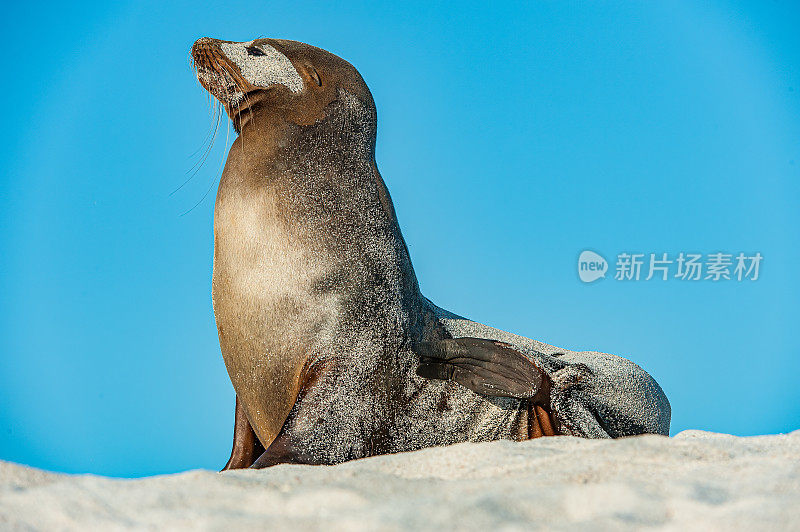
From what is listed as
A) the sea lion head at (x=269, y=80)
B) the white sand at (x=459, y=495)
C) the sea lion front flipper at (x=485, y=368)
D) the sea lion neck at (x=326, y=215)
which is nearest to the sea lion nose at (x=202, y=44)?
the sea lion head at (x=269, y=80)

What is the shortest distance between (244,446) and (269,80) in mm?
1473

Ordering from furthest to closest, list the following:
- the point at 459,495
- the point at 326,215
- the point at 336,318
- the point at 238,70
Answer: the point at 238,70
the point at 326,215
the point at 336,318
the point at 459,495

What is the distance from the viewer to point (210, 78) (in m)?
3.02

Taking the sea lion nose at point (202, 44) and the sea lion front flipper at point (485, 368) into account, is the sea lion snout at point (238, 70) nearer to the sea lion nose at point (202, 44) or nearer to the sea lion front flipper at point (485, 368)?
the sea lion nose at point (202, 44)

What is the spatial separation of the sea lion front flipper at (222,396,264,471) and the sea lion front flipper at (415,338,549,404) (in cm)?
84

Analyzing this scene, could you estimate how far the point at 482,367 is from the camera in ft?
8.71

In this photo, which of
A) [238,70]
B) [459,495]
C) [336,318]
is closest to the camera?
[459,495]

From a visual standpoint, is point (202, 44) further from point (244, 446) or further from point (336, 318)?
point (244, 446)

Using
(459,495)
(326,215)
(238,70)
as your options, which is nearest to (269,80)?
(238,70)

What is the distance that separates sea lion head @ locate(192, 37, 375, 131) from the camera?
2.94m

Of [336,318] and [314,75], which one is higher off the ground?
[314,75]

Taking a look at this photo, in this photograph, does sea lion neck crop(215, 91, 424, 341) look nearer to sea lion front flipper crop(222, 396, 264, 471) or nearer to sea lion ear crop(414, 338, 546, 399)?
sea lion ear crop(414, 338, 546, 399)

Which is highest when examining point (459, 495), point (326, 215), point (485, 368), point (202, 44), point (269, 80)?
point (202, 44)

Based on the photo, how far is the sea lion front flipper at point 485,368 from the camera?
8.63ft
